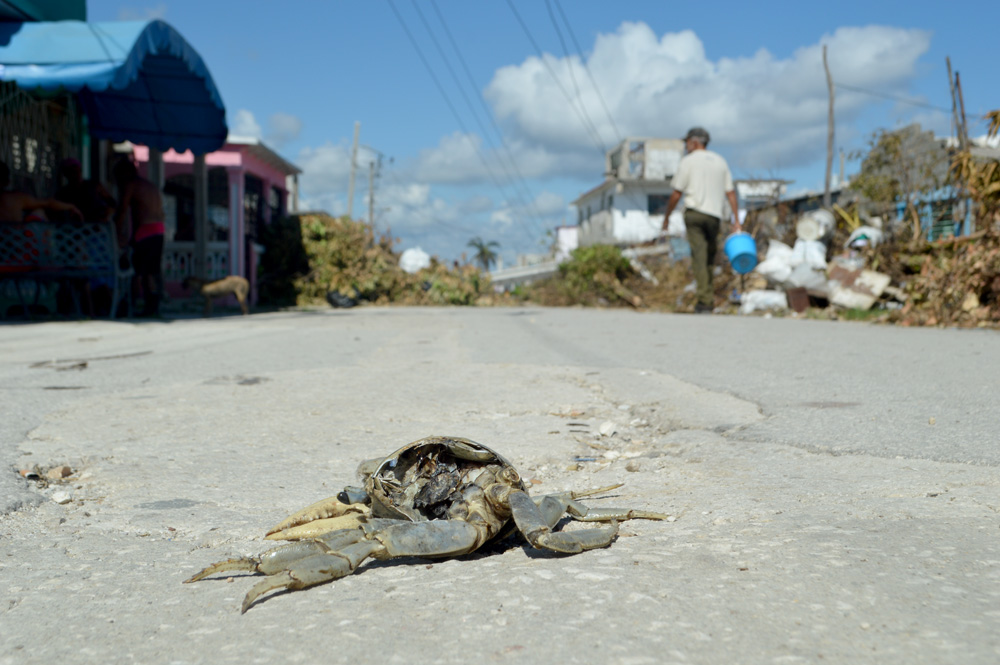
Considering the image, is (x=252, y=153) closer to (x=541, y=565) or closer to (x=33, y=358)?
(x=33, y=358)

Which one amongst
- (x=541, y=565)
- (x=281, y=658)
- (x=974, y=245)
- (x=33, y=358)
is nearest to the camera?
(x=281, y=658)

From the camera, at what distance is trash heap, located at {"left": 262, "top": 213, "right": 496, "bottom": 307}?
16.9 meters

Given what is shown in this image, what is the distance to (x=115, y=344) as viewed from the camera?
261 inches

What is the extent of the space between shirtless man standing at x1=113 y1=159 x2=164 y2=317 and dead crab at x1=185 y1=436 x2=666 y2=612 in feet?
30.7

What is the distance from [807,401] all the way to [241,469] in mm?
2430

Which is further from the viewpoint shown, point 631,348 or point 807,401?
point 631,348

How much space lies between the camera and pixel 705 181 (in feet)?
33.6

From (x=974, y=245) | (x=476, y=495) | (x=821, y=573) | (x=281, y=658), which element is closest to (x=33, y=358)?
(x=476, y=495)

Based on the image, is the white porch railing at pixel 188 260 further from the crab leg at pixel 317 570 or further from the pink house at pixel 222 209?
the crab leg at pixel 317 570

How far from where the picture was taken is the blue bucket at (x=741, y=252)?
1079 centimetres

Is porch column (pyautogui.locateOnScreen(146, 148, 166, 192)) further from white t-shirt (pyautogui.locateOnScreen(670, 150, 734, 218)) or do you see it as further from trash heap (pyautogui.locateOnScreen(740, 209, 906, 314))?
trash heap (pyautogui.locateOnScreen(740, 209, 906, 314))

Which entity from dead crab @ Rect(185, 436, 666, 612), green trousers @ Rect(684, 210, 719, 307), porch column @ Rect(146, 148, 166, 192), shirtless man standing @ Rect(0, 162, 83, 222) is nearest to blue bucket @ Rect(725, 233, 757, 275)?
green trousers @ Rect(684, 210, 719, 307)

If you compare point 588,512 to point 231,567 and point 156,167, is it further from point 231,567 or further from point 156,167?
point 156,167

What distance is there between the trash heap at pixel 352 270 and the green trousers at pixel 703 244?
7.63 meters
